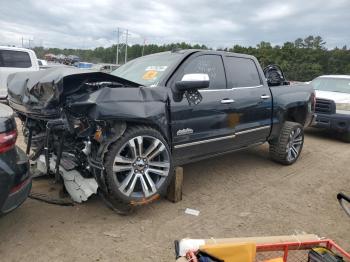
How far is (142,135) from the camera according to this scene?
3.48 m

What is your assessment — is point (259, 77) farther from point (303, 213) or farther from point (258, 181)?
point (303, 213)

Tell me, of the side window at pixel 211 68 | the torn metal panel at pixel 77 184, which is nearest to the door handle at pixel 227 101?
the side window at pixel 211 68

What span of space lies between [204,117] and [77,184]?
167cm

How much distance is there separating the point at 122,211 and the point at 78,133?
949 millimetres

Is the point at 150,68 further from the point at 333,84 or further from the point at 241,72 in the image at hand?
the point at 333,84

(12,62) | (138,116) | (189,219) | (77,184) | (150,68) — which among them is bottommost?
(189,219)

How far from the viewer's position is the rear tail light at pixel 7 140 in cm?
264

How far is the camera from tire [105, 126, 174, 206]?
332cm

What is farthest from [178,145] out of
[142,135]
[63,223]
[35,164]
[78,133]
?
[35,164]

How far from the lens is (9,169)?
106 inches

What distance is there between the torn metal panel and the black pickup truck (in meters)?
0.07

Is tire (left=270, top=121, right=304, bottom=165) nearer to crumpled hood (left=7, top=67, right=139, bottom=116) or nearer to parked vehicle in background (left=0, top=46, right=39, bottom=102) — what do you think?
crumpled hood (left=7, top=67, right=139, bottom=116)

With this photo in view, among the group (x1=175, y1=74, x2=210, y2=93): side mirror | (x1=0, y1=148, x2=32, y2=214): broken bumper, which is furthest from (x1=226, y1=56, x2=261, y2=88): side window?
(x1=0, y1=148, x2=32, y2=214): broken bumper

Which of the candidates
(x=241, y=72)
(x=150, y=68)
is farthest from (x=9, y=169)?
(x=241, y=72)
